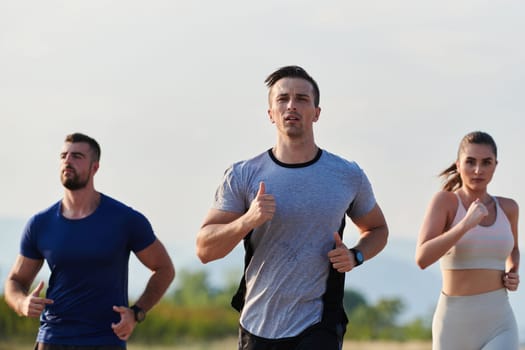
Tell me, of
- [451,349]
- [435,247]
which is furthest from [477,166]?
[451,349]

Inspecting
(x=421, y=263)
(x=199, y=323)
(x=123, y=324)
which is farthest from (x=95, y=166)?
(x=199, y=323)

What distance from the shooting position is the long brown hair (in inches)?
277

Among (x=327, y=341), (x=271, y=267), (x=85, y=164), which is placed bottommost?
(x=327, y=341)

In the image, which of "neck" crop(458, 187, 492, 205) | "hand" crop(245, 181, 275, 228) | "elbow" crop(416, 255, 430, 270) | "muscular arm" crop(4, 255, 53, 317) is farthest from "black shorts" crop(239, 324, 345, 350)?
"neck" crop(458, 187, 492, 205)

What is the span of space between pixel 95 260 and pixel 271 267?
4.06ft

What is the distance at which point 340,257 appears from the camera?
5.92m

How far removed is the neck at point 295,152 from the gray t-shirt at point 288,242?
0.14 ft

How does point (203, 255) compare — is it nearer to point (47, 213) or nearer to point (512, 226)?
point (47, 213)

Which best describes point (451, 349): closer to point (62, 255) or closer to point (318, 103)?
point (318, 103)

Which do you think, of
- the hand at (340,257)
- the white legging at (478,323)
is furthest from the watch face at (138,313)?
the white legging at (478,323)

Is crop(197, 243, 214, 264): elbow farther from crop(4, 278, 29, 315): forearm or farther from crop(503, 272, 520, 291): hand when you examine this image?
crop(503, 272, 520, 291): hand

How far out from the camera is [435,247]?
6.66m

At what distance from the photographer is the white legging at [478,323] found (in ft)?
22.8

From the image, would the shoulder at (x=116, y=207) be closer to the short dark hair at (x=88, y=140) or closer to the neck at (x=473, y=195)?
the short dark hair at (x=88, y=140)
